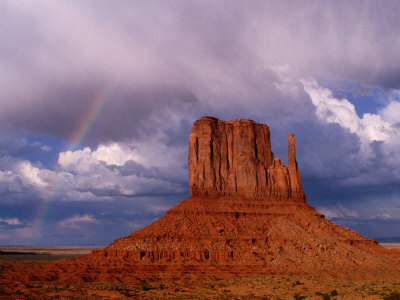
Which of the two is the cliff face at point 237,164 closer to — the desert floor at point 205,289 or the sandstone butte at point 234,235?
the sandstone butte at point 234,235

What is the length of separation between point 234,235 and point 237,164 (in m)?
22.6

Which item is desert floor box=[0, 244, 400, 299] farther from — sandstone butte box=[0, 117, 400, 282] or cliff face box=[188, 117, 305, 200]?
cliff face box=[188, 117, 305, 200]

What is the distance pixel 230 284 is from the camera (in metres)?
67.0

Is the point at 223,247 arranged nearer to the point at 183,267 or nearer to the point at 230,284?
the point at 183,267

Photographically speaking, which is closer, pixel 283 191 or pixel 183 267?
pixel 183 267

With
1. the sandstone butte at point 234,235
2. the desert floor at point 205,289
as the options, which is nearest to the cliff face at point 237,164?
the sandstone butte at point 234,235

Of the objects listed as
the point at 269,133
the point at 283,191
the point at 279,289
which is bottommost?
the point at 279,289

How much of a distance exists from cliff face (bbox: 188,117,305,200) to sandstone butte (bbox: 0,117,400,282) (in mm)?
231

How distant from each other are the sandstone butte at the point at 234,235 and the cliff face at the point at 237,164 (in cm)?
23

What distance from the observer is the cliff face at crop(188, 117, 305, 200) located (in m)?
110

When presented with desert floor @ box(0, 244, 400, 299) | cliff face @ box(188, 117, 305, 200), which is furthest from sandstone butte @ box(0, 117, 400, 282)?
desert floor @ box(0, 244, 400, 299)

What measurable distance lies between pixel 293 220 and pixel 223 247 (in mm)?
20528

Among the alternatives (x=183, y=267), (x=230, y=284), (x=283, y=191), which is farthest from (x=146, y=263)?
(x=283, y=191)

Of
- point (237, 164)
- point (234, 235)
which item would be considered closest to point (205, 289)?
point (234, 235)
